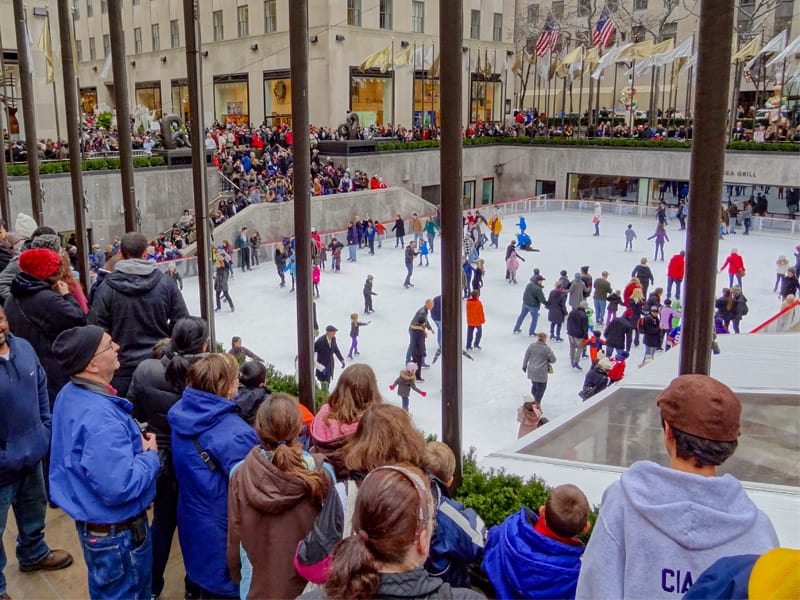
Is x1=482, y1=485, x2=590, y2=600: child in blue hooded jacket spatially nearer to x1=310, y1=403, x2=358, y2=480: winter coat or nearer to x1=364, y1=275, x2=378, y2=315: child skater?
x1=310, y1=403, x2=358, y2=480: winter coat

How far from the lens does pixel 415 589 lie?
5.39 feet

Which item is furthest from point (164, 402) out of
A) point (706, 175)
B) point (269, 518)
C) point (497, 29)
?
point (497, 29)

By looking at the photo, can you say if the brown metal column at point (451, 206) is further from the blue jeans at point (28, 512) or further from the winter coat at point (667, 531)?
the winter coat at point (667, 531)

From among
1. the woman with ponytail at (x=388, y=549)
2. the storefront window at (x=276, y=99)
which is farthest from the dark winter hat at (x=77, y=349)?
the storefront window at (x=276, y=99)

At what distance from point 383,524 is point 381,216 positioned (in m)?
29.0

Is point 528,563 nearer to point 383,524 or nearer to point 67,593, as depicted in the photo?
point 383,524

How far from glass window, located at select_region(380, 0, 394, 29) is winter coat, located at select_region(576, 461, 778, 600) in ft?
127

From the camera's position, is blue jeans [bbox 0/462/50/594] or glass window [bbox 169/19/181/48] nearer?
blue jeans [bbox 0/462/50/594]

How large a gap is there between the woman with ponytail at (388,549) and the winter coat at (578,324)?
12396 millimetres

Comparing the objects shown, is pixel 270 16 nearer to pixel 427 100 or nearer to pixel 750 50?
pixel 427 100

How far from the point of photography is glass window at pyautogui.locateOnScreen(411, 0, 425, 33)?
125 feet

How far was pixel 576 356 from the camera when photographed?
45.7ft

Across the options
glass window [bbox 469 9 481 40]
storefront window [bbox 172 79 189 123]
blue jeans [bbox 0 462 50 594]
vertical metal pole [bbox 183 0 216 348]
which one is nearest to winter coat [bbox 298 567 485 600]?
blue jeans [bbox 0 462 50 594]

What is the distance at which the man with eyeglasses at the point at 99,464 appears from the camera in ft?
9.40
